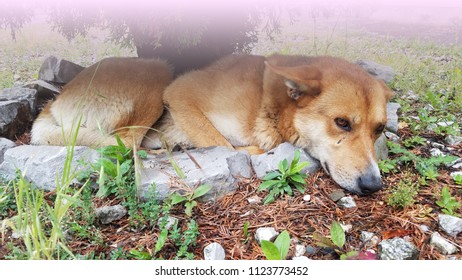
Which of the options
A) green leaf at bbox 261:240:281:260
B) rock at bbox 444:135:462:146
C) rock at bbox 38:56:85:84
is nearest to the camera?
green leaf at bbox 261:240:281:260

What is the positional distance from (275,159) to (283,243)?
84 centimetres

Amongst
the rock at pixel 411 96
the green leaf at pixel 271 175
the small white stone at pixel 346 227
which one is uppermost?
the rock at pixel 411 96

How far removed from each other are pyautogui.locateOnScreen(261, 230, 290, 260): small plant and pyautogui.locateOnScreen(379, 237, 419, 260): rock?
487 millimetres

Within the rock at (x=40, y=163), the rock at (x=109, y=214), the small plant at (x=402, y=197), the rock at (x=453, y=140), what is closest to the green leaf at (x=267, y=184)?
Answer: the small plant at (x=402, y=197)

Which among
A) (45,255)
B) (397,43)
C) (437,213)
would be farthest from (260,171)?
(397,43)

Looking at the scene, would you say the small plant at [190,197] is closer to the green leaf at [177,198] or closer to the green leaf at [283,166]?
the green leaf at [177,198]

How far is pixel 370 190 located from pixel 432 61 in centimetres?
185

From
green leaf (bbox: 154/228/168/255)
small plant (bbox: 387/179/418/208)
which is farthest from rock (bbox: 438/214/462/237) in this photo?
green leaf (bbox: 154/228/168/255)

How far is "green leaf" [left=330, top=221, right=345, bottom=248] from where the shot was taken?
1.96 metres

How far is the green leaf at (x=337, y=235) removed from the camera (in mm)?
1957

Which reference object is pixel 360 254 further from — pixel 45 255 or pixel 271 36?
pixel 271 36

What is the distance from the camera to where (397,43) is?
3365 millimetres

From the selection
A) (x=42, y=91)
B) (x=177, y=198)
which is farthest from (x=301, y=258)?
(x=42, y=91)

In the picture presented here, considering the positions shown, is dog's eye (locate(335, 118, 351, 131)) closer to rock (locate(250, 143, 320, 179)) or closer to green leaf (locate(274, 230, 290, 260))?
rock (locate(250, 143, 320, 179))
